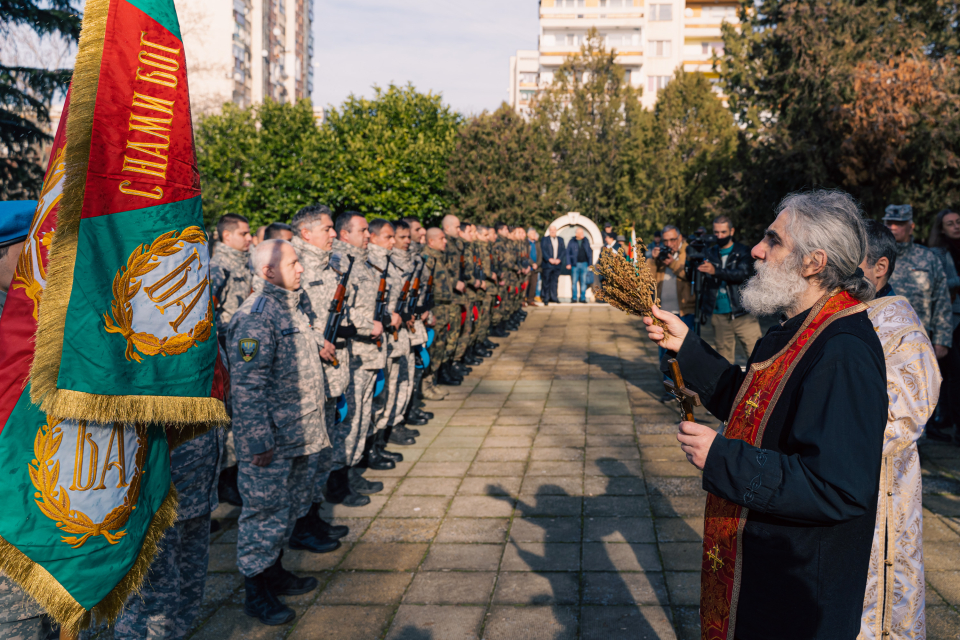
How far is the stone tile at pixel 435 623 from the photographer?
3682 millimetres

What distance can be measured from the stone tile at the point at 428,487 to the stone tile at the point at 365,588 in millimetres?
1409

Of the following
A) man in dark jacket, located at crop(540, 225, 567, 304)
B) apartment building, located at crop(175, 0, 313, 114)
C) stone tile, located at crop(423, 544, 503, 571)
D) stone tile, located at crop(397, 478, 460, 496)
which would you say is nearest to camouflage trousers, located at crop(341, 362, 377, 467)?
stone tile, located at crop(397, 478, 460, 496)

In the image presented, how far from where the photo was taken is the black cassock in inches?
73.5

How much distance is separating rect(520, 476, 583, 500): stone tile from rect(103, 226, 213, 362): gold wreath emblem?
395 cm

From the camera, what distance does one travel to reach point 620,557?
4.50m

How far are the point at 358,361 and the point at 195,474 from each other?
2671 millimetres

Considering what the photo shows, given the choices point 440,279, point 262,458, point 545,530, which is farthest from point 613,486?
point 440,279

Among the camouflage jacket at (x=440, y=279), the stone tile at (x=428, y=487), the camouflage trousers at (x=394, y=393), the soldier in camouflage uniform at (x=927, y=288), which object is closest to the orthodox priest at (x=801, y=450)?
the stone tile at (x=428, y=487)

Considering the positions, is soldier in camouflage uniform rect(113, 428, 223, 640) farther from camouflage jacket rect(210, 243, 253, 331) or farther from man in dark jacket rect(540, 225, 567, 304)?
man in dark jacket rect(540, 225, 567, 304)

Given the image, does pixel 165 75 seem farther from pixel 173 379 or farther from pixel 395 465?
pixel 395 465

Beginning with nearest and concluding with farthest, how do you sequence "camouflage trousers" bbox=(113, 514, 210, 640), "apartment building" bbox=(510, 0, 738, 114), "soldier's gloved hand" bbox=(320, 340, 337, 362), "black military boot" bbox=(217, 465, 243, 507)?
"camouflage trousers" bbox=(113, 514, 210, 640) < "soldier's gloved hand" bbox=(320, 340, 337, 362) < "black military boot" bbox=(217, 465, 243, 507) < "apartment building" bbox=(510, 0, 738, 114)

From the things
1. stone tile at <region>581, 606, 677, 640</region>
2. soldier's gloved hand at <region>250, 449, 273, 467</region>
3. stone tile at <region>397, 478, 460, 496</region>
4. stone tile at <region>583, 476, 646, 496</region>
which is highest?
soldier's gloved hand at <region>250, 449, 273, 467</region>

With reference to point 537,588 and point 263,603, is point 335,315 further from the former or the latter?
Result: point 537,588

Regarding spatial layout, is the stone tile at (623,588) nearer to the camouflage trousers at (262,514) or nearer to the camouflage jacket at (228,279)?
the camouflage trousers at (262,514)
